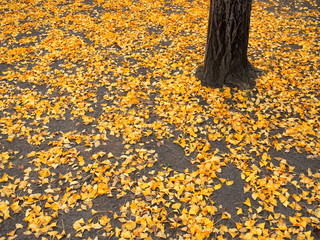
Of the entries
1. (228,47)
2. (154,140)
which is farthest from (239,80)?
(154,140)

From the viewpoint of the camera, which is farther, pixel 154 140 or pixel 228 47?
pixel 228 47

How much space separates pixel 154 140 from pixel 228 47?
2.31m

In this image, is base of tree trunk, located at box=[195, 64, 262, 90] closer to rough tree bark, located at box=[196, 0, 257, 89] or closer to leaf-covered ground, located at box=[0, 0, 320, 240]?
rough tree bark, located at box=[196, 0, 257, 89]

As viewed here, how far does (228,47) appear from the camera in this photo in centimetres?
521

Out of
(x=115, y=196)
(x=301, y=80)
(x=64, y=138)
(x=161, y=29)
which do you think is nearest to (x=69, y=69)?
(x=64, y=138)

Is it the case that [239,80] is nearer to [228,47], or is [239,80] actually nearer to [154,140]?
[228,47]

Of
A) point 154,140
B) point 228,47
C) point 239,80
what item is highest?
point 228,47

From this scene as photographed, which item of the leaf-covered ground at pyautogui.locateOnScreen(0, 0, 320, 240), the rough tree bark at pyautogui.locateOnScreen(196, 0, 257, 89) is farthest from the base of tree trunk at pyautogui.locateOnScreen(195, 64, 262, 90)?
the leaf-covered ground at pyautogui.locateOnScreen(0, 0, 320, 240)

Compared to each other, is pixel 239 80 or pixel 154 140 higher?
pixel 239 80

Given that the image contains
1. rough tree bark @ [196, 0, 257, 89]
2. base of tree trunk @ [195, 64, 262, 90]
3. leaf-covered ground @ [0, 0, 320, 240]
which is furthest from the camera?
base of tree trunk @ [195, 64, 262, 90]

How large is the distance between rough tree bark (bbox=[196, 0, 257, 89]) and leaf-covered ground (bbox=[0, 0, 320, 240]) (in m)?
0.26

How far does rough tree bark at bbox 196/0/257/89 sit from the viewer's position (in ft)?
16.2

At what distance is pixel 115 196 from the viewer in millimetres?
3752

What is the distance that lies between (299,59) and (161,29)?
391cm
